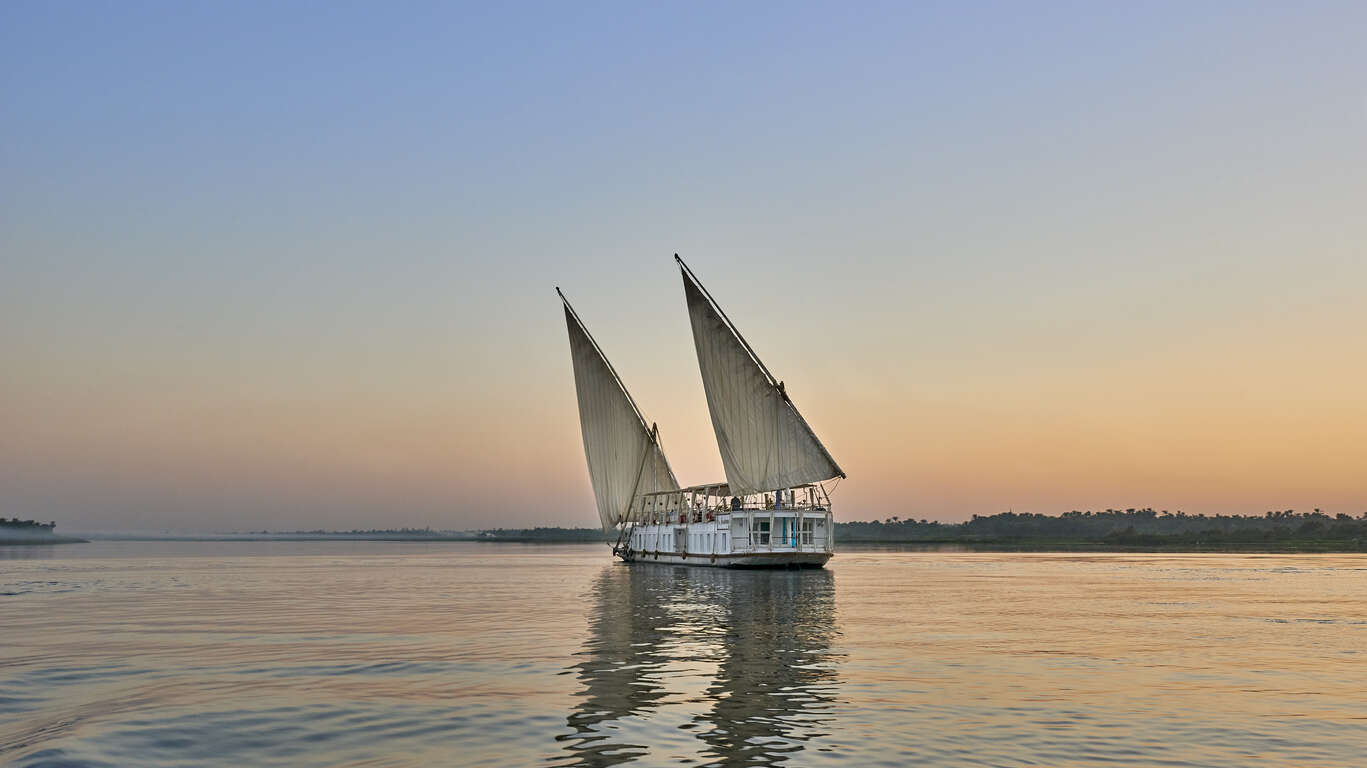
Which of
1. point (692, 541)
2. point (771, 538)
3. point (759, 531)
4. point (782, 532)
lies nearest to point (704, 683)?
point (771, 538)

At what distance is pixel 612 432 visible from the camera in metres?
113

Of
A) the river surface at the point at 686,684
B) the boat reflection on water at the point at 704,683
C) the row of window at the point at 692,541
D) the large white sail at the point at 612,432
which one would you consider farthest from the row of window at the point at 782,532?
the boat reflection on water at the point at 704,683

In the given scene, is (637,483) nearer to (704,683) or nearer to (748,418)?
(748,418)

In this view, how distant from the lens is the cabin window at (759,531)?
88688 mm

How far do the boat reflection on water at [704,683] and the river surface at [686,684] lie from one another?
10cm

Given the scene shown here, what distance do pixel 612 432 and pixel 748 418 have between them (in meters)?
26.6

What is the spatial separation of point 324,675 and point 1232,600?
153 feet

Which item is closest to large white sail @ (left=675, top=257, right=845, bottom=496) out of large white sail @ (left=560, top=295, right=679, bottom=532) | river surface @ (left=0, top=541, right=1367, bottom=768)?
large white sail @ (left=560, top=295, right=679, bottom=532)

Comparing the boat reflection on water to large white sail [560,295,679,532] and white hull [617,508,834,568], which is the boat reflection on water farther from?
large white sail [560,295,679,532]

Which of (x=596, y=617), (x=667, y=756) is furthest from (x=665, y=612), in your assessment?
(x=667, y=756)

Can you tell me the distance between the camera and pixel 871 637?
1436 inches

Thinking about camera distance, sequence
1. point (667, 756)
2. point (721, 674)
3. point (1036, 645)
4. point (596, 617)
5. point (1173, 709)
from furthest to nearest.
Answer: point (596, 617) → point (1036, 645) → point (721, 674) → point (1173, 709) → point (667, 756)

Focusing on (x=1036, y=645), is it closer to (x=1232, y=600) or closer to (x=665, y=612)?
(x=665, y=612)

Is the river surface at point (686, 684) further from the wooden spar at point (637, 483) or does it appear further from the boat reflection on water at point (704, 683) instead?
the wooden spar at point (637, 483)
